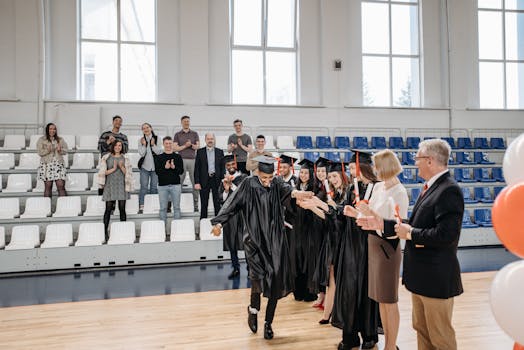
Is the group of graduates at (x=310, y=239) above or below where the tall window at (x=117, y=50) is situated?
below

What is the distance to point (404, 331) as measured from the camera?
4.24m

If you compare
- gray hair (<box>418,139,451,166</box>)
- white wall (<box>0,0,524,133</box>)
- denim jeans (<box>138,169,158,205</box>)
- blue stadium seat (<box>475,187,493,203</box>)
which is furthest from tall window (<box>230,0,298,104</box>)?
gray hair (<box>418,139,451,166</box>)

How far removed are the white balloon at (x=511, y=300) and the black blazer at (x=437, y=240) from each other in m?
0.49

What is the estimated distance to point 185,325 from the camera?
441 cm

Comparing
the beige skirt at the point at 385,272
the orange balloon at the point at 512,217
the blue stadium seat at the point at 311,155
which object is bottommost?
the beige skirt at the point at 385,272

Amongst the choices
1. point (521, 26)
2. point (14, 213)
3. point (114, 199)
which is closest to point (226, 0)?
point (114, 199)

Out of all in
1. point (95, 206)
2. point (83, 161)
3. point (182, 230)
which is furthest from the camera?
point (83, 161)

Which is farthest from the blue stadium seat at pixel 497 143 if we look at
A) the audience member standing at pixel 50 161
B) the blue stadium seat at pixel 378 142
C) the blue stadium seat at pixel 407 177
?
the audience member standing at pixel 50 161

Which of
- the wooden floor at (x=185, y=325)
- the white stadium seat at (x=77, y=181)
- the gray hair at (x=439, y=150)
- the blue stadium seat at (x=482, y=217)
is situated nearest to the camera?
the gray hair at (x=439, y=150)

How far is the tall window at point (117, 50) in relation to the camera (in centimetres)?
1104

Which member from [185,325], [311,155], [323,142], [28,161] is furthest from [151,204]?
[323,142]

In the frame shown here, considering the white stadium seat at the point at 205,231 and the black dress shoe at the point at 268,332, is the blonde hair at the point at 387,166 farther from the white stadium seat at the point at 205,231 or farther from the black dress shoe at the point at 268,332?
the white stadium seat at the point at 205,231

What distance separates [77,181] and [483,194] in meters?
9.43

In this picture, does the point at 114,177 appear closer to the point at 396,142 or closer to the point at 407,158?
the point at 407,158
